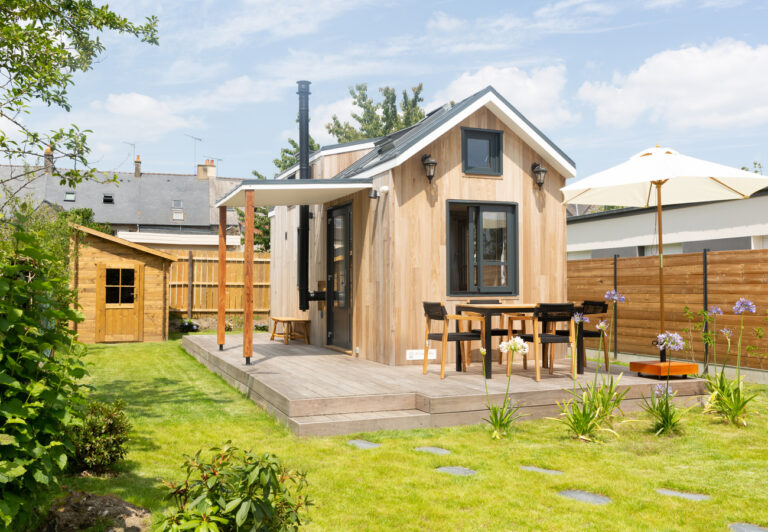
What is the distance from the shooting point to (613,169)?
732 centimetres

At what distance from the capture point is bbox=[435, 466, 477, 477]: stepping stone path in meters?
4.39

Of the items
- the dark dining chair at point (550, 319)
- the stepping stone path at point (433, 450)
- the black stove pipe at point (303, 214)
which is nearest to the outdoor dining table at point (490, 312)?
the dark dining chair at point (550, 319)

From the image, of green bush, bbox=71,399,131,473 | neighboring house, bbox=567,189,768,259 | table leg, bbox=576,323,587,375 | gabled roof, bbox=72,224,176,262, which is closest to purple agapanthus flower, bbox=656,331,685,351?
table leg, bbox=576,323,587,375

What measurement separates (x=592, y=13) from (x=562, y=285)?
6.91 metres

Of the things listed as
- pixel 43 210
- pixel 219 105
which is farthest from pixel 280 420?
pixel 219 105

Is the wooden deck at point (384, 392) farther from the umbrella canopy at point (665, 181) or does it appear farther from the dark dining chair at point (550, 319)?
the umbrella canopy at point (665, 181)

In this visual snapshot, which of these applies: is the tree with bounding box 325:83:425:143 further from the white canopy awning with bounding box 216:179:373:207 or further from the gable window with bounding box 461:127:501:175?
the gable window with bounding box 461:127:501:175

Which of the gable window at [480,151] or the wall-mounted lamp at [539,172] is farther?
the wall-mounted lamp at [539,172]

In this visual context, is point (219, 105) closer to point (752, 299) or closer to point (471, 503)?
point (752, 299)

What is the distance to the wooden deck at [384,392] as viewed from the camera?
579cm

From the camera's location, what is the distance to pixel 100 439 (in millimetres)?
4180

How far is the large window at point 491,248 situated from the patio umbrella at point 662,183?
112 cm

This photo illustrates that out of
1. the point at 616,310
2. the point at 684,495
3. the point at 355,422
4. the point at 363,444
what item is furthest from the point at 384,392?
the point at 616,310

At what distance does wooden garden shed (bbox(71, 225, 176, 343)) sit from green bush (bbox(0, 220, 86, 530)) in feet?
38.9
